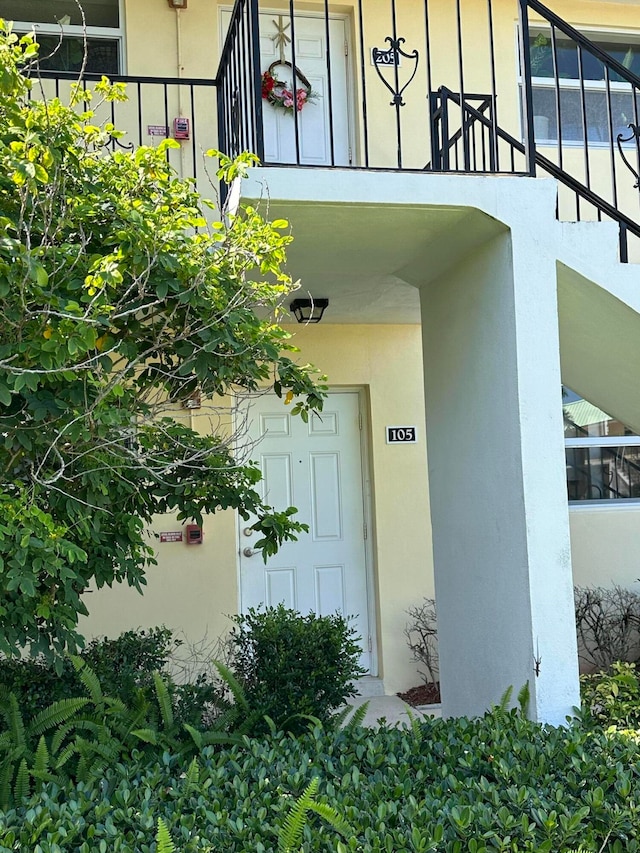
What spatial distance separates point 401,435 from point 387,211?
3131 mm

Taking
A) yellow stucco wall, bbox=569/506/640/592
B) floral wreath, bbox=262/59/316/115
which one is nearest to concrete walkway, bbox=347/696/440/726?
yellow stucco wall, bbox=569/506/640/592

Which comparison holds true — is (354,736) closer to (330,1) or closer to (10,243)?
(10,243)

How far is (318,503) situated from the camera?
6754mm

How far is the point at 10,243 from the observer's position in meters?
2.55

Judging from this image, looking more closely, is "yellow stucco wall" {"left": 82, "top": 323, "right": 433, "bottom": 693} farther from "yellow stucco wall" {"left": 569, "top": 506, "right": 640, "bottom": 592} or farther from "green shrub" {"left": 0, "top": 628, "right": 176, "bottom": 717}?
"green shrub" {"left": 0, "top": 628, "right": 176, "bottom": 717}

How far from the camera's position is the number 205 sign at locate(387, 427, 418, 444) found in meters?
6.79

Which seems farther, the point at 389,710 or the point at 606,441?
the point at 606,441

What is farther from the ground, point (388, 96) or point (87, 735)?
point (388, 96)

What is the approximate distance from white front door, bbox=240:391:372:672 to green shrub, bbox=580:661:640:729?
7.86 ft

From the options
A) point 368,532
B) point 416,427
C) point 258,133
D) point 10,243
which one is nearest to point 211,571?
point 368,532

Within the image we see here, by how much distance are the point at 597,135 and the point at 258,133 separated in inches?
171

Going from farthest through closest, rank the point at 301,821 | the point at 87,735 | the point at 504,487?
the point at 504,487 < the point at 87,735 < the point at 301,821

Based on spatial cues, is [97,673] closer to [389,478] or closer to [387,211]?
[387,211]

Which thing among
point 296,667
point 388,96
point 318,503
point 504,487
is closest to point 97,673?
point 296,667
